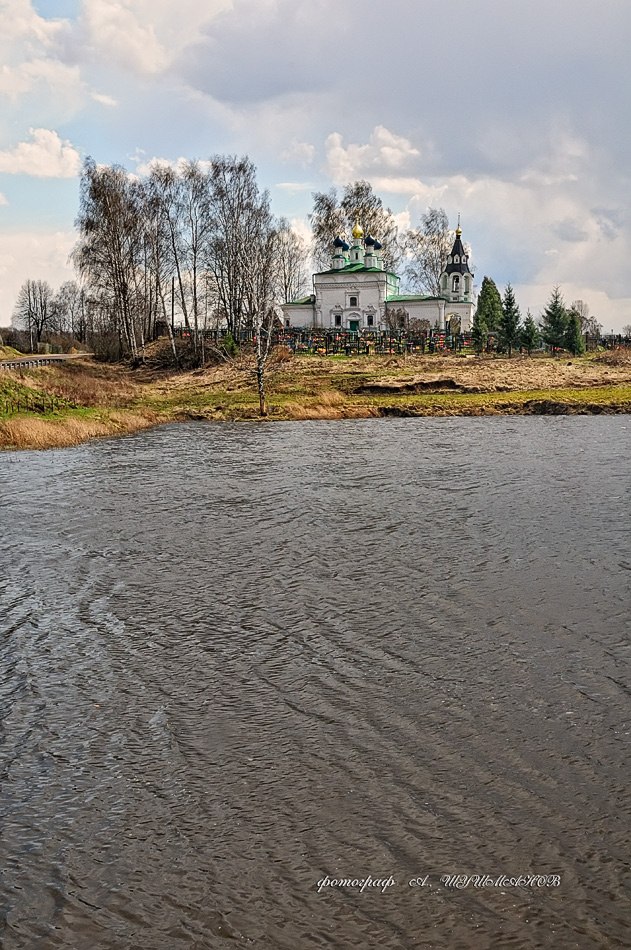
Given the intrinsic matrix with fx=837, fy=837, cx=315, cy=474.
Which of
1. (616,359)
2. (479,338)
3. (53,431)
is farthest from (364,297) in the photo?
(53,431)

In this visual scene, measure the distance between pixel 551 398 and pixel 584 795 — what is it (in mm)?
35564

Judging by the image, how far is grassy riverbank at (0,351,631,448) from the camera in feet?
99.8

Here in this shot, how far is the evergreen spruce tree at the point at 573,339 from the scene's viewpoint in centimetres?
6116

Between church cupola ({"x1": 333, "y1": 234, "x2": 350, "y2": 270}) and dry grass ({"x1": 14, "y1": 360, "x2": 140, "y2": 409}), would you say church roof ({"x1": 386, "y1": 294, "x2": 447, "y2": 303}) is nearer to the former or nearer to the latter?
church cupola ({"x1": 333, "y1": 234, "x2": 350, "y2": 270})

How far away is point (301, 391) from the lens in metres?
42.3

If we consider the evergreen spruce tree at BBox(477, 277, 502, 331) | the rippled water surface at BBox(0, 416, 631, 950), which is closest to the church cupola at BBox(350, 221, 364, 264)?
the evergreen spruce tree at BBox(477, 277, 502, 331)

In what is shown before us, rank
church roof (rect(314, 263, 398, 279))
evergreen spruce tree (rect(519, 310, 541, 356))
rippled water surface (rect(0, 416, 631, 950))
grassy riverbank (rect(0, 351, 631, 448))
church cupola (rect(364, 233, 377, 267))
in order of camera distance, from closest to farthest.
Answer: rippled water surface (rect(0, 416, 631, 950))
grassy riverbank (rect(0, 351, 631, 448))
evergreen spruce tree (rect(519, 310, 541, 356))
church roof (rect(314, 263, 398, 279))
church cupola (rect(364, 233, 377, 267))

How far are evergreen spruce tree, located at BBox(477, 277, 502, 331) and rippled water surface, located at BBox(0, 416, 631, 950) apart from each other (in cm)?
6119

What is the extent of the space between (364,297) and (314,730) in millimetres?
68061

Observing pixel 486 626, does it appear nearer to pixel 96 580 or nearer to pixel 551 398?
pixel 96 580

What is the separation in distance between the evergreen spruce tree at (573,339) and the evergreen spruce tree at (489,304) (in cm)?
978

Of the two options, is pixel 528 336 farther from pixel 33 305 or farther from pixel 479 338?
pixel 33 305

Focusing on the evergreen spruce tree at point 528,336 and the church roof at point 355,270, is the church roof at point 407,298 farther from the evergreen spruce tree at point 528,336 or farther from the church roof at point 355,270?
the evergreen spruce tree at point 528,336

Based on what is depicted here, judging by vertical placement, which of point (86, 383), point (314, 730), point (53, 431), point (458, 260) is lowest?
point (314, 730)
